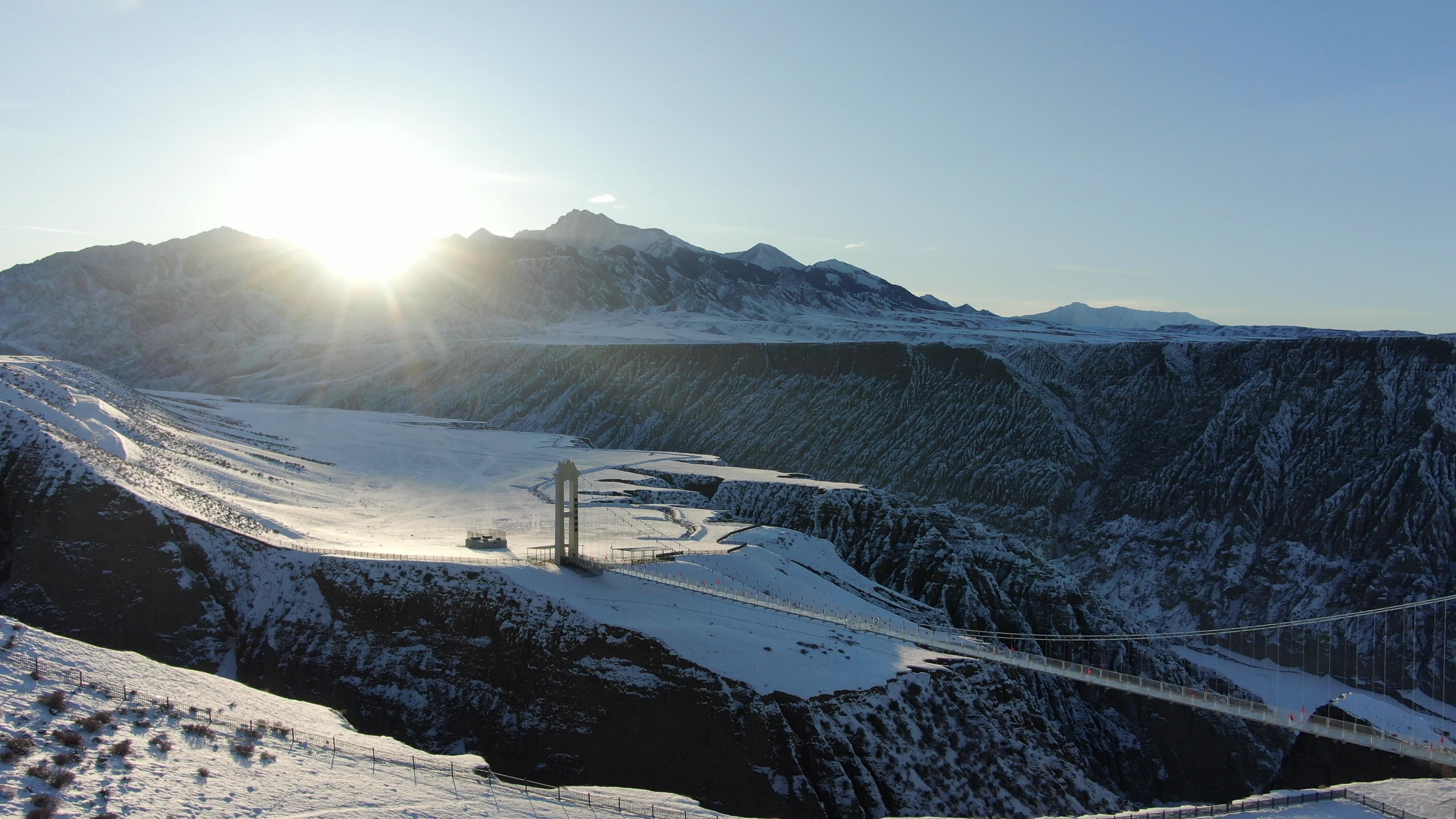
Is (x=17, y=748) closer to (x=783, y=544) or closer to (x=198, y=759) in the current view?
(x=198, y=759)

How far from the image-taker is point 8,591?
45.5 m

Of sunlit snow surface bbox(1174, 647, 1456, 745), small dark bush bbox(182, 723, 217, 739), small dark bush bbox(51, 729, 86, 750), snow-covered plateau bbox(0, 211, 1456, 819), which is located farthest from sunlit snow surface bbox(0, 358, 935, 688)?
sunlit snow surface bbox(1174, 647, 1456, 745)

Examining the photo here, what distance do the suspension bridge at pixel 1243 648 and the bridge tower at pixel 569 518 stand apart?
2.7 inches

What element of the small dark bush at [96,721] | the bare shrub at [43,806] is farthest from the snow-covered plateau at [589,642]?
the bare shrub at [43,806]

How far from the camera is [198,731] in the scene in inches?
966

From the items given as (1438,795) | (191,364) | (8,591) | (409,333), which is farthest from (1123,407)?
(191,364)

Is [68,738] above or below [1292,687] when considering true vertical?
above

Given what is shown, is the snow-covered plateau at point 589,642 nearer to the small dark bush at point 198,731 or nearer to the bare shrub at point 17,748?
the small dark bush at point 198,731

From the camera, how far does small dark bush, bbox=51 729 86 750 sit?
21.4 meters

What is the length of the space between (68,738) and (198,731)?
11.1 feet

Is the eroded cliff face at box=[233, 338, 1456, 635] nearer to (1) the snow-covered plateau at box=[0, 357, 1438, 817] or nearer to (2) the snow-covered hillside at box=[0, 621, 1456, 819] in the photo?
(1) the snow-covered plateau at box=[0, 357, 1438, 817]

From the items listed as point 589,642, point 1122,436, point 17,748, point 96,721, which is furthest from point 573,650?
point 1122,436

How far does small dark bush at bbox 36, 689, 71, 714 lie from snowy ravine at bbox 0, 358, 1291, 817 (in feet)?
64.3

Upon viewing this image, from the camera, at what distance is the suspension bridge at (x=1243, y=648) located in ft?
131
